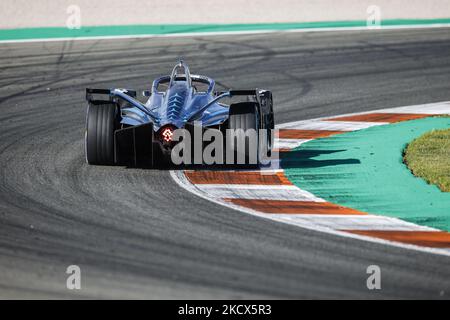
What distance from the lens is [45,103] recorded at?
706 inches

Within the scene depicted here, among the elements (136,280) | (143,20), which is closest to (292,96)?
(143,20)

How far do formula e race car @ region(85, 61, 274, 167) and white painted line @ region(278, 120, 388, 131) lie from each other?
2.61 metres

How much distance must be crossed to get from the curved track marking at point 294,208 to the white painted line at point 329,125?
1.31 m

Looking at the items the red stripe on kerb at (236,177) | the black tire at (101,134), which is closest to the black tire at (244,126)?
the red stripe on kerb at (236,177)

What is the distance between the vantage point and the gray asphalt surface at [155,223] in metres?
8.64

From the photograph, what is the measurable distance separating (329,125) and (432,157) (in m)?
2.84

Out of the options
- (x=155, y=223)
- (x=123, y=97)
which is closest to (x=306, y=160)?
(x=123, y=97)

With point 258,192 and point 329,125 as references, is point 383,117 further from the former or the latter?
point 258,192

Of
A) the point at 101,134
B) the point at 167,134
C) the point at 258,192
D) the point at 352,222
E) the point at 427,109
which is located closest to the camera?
the point at 352,222

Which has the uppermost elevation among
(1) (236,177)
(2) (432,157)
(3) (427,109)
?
(3) (427,109)

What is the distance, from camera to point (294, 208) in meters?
11.2

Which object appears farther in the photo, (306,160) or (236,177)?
(306,160)
